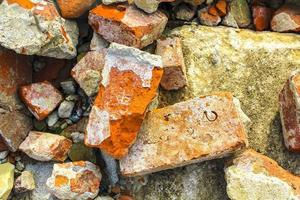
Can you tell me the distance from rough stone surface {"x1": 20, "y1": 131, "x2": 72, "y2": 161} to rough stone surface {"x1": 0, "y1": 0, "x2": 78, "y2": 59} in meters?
0.43

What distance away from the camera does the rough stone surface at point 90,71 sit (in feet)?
8.65

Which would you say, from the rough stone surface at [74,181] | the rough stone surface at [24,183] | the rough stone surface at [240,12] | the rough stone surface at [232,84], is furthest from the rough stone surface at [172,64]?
the rough stone surface at [24,183]

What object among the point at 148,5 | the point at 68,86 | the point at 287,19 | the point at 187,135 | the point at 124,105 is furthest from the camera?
the point at 287,19

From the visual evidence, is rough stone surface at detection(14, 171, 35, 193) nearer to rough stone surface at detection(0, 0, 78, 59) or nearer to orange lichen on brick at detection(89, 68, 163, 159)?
orange lichen on brick at detection(89, 68, 163, 159)

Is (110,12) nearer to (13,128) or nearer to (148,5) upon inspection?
(148,5)

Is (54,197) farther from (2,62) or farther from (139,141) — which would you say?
(2,62)

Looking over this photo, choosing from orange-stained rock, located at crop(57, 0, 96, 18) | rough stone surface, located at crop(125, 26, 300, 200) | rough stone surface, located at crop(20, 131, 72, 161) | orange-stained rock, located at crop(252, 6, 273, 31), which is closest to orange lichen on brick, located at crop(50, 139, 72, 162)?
rough stone surface, located at crop(20, 131, 72, 161)

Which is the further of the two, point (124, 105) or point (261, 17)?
point (261, 17)

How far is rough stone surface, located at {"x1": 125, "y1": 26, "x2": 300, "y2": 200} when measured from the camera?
2662 mm

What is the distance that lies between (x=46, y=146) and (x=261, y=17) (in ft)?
4.58

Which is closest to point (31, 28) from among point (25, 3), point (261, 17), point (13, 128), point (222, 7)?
point (25, 3)

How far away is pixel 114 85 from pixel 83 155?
0.46 meters

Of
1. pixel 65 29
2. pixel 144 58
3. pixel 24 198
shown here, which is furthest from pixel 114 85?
pixel 24 198

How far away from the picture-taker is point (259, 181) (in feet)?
8.06
